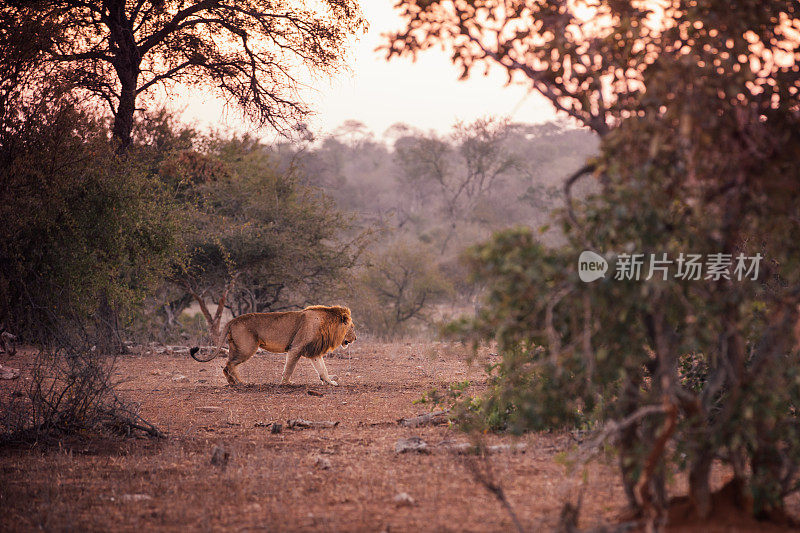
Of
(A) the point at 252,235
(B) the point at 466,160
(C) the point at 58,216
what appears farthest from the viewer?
(B) the point at 466,160

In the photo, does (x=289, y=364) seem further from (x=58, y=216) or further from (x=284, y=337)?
(x=58, y=216)

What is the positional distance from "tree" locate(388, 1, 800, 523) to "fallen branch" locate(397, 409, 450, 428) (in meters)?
4.25

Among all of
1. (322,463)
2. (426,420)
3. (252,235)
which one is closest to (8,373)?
(252,235)

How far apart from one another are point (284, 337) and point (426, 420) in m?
4.48

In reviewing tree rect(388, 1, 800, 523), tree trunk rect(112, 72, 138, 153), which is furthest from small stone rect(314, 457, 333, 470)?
tree trunk rect(112, 72, 138, 153)

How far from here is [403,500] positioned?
5.24 m

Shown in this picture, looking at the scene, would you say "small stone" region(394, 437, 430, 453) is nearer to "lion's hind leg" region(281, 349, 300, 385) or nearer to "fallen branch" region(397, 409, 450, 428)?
"fallen branch" region(397, 409, 450, 428)

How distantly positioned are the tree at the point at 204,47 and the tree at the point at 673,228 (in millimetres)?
10130

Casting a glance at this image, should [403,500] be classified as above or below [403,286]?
below

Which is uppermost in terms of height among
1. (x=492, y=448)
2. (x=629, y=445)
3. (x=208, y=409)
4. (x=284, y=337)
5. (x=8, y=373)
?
(x=629, y=445)

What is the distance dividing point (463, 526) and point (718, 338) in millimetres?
2016

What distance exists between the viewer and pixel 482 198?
45875 mm

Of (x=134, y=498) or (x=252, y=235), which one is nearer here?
(x=134, y=498)

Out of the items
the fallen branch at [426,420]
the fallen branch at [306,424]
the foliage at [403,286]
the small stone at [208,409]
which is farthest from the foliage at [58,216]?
the foliage at [403,286]
